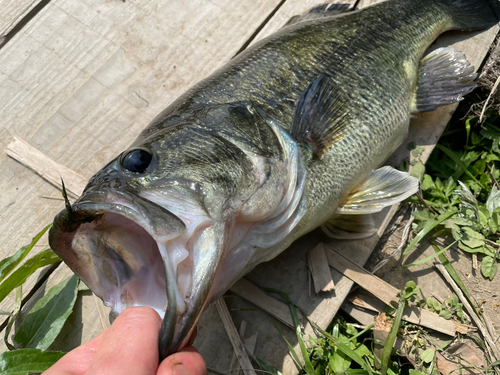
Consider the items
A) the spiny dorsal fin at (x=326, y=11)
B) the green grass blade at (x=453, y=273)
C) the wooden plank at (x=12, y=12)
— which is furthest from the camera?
the wooden plank at (x=12, y=12)

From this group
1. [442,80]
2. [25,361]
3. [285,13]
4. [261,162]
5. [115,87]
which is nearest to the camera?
[261,162]

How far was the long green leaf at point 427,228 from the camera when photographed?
2.50 m

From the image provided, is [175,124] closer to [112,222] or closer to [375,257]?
[112,222]

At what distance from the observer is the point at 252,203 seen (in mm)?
1622

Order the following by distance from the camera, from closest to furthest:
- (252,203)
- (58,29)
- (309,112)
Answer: (252,203)
(309,112)
(58,29)

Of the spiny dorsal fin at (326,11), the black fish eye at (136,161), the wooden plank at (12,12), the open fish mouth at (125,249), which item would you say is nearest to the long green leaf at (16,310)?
the open fish mouth at (125,249)

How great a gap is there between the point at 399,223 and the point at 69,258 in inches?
76.1

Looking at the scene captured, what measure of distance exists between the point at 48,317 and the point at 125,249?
99 cm

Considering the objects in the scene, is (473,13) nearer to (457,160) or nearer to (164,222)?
(457,160)

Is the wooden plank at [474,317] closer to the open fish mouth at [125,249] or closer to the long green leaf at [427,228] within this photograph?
the long green leaf at [427,228]

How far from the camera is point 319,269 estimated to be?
233 centimetres

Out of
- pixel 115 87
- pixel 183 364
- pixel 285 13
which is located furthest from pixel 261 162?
pixel 285 13

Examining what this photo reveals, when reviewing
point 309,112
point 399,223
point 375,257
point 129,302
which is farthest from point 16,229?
point 399,223

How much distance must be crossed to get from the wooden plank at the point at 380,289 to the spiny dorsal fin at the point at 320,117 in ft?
2.31
